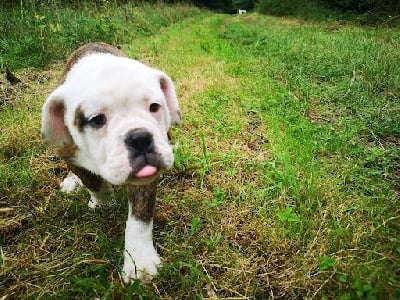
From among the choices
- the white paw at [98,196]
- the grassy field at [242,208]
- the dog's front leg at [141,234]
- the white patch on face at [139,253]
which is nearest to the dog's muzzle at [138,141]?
the dog's front leg at [141,234]

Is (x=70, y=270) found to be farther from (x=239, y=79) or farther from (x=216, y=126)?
(x=239, y=79)

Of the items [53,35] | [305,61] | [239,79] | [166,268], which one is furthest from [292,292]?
[53,35]

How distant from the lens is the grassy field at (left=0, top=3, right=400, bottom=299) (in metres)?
1.86

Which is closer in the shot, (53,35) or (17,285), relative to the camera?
(17,285)

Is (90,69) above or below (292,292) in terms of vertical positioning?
above

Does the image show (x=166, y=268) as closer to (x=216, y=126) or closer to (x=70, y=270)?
(x=70, y=270)

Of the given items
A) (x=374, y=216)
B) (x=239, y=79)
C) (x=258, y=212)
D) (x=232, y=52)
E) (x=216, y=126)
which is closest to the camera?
(x=374, y=216)

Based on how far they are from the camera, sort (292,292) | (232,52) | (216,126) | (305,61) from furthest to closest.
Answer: (232,52) → (305,61) → (216,126) → (292,292)

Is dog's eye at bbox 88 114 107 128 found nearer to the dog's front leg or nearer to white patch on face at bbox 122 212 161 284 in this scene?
the dog's front leg

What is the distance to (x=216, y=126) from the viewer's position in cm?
362

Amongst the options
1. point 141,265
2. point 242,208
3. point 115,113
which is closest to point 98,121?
point 115,113

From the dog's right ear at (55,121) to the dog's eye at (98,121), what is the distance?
299 mm

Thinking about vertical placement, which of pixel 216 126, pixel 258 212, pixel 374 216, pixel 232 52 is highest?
pixel 374 216

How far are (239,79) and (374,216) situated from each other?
132 inches
